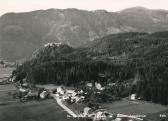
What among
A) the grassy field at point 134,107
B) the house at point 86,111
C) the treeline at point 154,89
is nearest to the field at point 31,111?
the house at point 86,111

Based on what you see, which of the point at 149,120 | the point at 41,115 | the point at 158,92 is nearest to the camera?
the point at 149,120

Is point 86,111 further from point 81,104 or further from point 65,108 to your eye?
point 81,104

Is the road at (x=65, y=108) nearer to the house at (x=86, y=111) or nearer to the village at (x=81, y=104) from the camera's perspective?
the village at (x=81, y=104)

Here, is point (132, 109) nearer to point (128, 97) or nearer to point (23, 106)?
→ point (128, 97)

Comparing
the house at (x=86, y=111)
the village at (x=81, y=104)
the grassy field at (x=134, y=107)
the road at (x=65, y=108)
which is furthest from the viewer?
the grassy field at (x=134, y=107)

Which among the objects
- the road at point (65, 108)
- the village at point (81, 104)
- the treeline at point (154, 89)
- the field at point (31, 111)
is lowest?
the field at point (31, 111)

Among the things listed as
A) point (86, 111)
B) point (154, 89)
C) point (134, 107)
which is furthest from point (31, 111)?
point (154, 89)

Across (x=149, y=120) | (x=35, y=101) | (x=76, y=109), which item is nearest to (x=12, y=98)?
(x=35, y=101)
